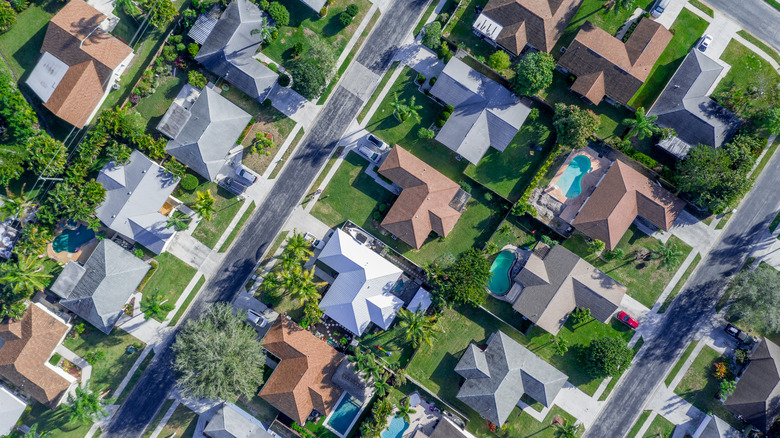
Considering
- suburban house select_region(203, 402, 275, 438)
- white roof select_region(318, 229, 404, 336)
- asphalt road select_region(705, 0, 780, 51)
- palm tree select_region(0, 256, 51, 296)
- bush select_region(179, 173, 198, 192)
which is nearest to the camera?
palm tree select_region(0, 256, 51, 296)

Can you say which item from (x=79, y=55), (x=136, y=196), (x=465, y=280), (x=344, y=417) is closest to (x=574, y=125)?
(x=465, y=280)

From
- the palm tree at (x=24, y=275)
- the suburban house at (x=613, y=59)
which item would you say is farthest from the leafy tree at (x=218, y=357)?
the suburban house at (x=613, y=59)

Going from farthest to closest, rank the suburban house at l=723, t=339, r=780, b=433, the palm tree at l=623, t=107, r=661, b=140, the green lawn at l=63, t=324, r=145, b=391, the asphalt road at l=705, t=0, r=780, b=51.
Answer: the green lawn at l=63, t=324, r=145, b=391
the asphalt road at l=705, t=0, r=780, b=51
the suburban house at l=723, t=339, r=780, b=433
the palm tree at l=623, t=107, r=661, b=140

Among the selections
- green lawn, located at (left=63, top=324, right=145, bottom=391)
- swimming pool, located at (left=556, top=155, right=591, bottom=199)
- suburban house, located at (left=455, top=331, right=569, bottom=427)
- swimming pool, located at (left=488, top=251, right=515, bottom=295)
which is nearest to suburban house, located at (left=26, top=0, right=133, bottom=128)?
green lawn, located at (left=63, top=324, right=145, bottom=391)

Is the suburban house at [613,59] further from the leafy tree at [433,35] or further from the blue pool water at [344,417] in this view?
the blue pool water at [344,417]

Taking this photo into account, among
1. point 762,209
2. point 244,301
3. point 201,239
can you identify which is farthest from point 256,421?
point 762,209

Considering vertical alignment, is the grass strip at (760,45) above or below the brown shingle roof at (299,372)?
above

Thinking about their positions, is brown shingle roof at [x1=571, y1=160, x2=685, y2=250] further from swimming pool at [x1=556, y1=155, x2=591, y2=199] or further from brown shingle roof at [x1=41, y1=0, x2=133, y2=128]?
brown shingle roof at [x1=41, y1=0, x2=133, y2=128]
